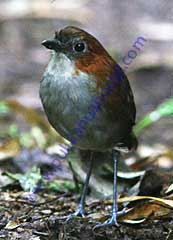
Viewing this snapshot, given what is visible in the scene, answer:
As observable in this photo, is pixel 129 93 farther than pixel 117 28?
No

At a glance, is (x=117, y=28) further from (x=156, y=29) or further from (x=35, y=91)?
(x=35, y=91)

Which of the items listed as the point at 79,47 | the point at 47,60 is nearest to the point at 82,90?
the point at 79,47

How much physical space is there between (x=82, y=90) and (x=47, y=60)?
5932mm

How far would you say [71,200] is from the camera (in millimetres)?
4605

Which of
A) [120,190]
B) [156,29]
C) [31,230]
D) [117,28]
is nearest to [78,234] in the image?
[31,230]

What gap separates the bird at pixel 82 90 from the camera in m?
3.79

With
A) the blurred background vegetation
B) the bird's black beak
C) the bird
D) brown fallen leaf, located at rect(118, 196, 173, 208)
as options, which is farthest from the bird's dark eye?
the blurred background vegetation

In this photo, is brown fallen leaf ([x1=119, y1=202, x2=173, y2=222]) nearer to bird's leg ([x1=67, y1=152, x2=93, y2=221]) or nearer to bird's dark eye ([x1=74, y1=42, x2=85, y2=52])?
bird's leg ([x1=67, y1=152, x2=93, y2=221])

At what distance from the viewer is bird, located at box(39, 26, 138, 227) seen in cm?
379

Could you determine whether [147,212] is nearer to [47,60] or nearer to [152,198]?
[152,198]

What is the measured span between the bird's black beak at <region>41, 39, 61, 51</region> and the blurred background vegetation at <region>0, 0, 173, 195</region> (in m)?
1.32

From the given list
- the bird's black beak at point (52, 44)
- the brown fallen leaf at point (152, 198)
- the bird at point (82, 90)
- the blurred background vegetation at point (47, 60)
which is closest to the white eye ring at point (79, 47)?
the bird at point (82, 90)

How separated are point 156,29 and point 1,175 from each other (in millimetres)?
6004

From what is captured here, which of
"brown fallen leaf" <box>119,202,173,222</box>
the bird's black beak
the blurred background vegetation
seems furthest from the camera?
the blurred background vegetation
